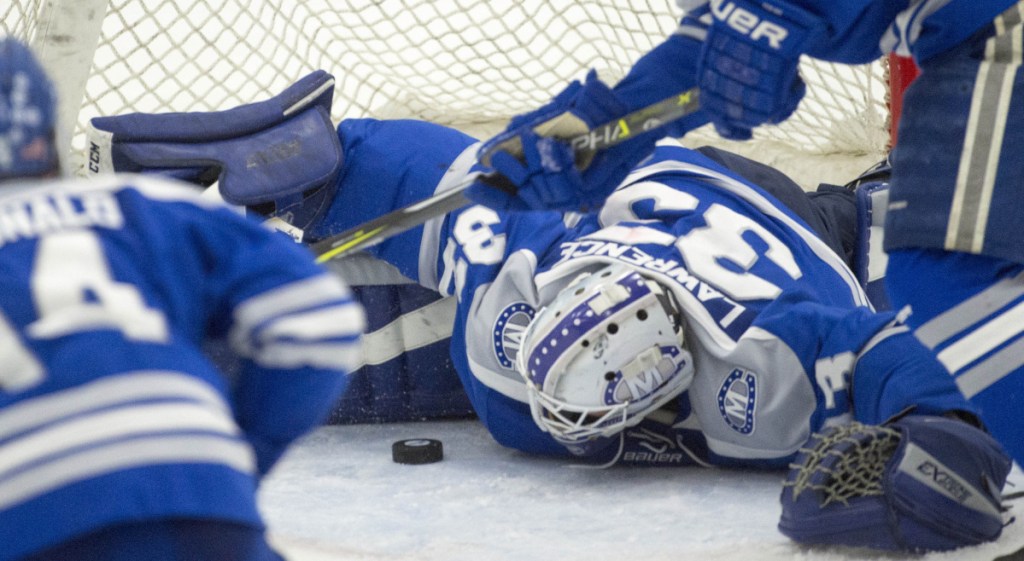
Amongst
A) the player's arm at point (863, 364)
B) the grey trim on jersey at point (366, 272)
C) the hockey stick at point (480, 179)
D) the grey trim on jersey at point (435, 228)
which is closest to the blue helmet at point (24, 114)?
the hockey stick at point (480, 179)

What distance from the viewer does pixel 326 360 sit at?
94 cm

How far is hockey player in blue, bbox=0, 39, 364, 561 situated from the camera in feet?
2.76

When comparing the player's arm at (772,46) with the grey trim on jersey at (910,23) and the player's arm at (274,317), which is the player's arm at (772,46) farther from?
the player's arm at (274,317)

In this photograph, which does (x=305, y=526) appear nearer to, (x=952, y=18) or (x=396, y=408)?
(x=396, y=408)

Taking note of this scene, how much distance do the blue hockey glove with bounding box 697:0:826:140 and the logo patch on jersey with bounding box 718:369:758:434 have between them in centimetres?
57

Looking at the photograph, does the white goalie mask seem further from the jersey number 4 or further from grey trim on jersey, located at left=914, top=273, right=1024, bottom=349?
the jersey number 4

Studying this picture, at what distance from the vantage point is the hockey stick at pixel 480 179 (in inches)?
59.9

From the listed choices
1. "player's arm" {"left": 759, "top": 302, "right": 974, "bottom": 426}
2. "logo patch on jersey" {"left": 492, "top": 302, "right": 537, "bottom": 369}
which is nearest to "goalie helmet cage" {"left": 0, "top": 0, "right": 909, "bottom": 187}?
"logo patch on jersey" {"left": 492, "top": 302, "right": 537, "bottom": 369}

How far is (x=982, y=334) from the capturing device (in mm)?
1291

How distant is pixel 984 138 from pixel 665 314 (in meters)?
0.74

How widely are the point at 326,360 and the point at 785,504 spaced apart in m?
0.86

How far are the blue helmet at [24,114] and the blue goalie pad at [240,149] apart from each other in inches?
50.7

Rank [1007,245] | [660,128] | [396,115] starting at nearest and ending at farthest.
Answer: [1007,245], [660,128], [396,115]

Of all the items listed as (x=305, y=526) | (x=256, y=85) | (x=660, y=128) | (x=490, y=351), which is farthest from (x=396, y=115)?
(x=660, y=128)
